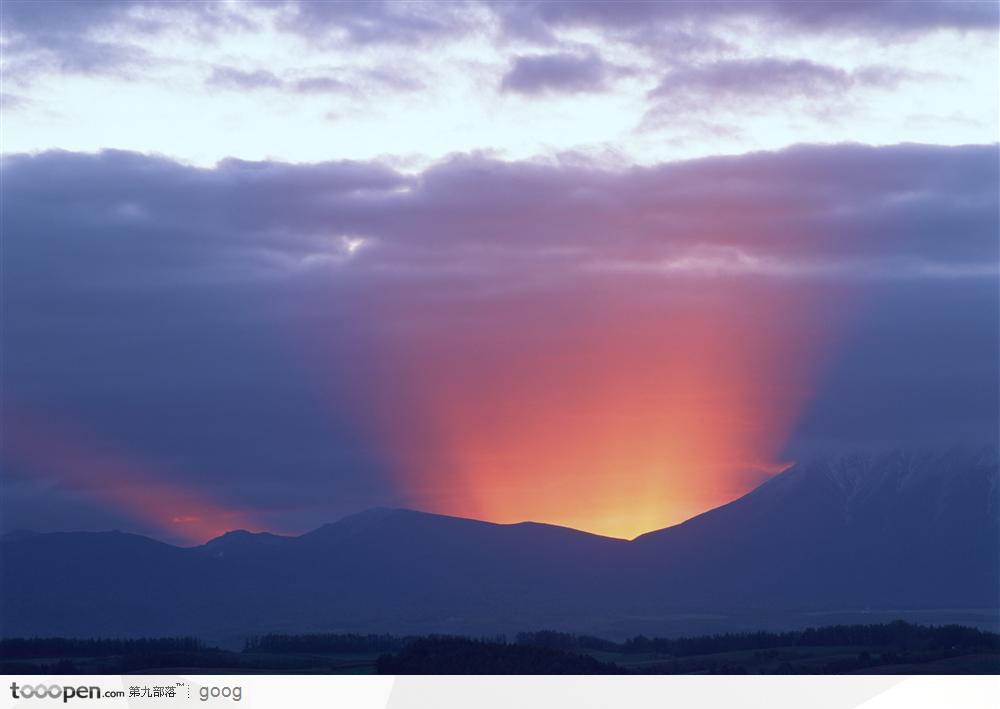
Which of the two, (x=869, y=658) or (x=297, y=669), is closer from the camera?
(x=869, y=658)

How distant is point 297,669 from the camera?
200m

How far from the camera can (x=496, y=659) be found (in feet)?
650
